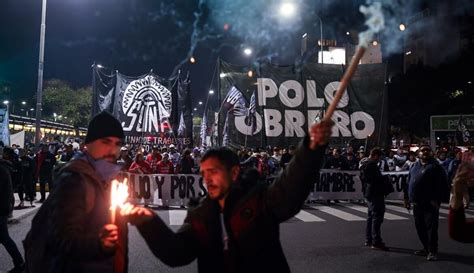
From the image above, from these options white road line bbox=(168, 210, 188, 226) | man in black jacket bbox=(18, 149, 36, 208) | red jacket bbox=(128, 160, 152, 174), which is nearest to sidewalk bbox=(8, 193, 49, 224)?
man in black jacket bbox=(18, 149, 36, 208)

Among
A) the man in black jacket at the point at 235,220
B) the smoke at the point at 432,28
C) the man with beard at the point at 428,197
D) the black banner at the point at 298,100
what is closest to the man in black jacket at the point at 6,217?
the man in black jacket at the point at 235,220

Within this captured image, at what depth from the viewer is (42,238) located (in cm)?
235

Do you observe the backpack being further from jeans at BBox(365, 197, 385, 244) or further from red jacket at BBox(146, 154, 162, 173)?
red jacket at BBox(146, 154, 162, 173)

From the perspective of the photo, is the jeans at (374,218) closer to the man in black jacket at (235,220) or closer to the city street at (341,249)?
the city street at (341,249)

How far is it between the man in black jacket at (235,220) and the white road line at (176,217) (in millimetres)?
7899

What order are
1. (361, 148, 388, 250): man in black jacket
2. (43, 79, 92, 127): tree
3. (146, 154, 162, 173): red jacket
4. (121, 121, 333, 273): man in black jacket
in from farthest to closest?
1. (43, 79, 92, 127): tree
2. (146, 154, 162, 173): red jacket
3. (361, 148, 388, 250): man in black jacket
4. (121, 121, 333, 273): man in black jacket

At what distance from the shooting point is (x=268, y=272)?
224 cm

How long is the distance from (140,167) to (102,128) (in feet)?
37.2

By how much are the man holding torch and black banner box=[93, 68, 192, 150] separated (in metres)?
14.7

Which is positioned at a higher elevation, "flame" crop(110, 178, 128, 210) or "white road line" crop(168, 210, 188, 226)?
"flame" crop(110, 178, 128, 210)

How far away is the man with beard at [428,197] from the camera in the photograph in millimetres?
7234

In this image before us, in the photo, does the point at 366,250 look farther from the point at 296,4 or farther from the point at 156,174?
→ the point at 296,4

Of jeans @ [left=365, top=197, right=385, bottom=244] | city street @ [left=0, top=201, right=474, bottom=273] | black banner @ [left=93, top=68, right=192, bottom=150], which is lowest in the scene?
city street @ [left=0, top=201, right=474, bottom=273]

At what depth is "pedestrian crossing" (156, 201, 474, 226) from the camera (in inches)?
442
